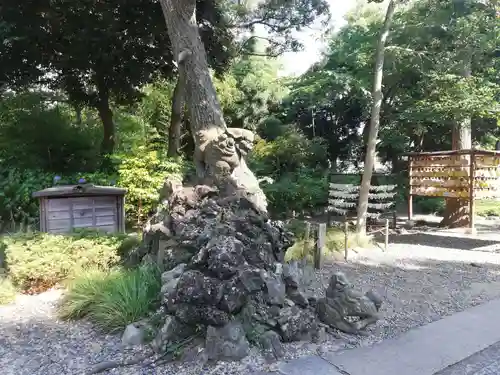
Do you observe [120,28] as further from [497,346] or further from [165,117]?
[497,346]

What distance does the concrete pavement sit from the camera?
2.52 m

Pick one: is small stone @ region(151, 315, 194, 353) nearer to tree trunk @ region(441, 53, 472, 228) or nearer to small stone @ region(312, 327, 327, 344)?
small stone @ region(312, 327, 327, 344)

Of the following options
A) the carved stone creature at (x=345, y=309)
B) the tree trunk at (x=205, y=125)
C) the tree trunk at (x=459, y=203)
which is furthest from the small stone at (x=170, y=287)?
the tree trunk at (x=459, y=203)

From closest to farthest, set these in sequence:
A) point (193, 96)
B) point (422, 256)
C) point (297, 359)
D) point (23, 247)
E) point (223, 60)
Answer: point (297, 359)
point (23, 247)
point (193, 96)
point (422, 256)
point (223, 60)

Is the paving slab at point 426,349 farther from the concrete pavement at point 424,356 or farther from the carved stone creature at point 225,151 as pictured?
the carved stone creature at point 225,151

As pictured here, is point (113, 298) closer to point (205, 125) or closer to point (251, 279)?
point (251, 279)

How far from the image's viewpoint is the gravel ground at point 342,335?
2.57 meters

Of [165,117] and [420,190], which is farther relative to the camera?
[165,117]

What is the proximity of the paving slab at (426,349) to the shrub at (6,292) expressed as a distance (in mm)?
3137

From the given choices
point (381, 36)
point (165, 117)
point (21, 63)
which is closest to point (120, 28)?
point (21, 63)

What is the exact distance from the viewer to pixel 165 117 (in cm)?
1239

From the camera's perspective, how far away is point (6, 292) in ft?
12.3

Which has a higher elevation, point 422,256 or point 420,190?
point 420,190

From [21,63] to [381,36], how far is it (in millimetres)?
8058
